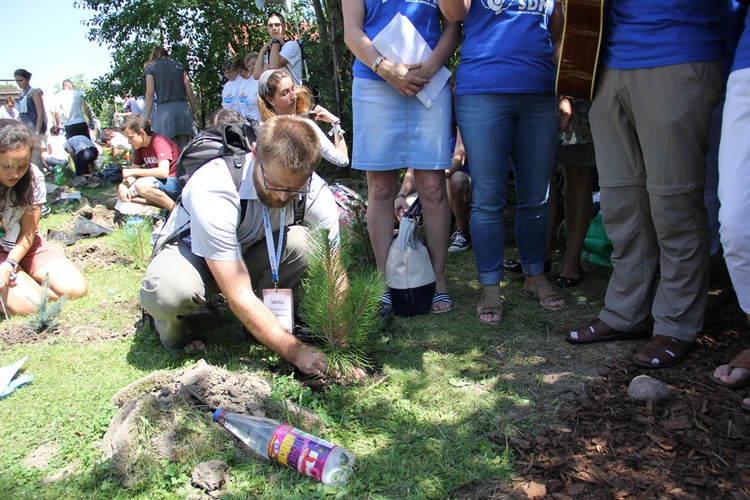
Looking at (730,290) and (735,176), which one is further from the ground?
(735,176)

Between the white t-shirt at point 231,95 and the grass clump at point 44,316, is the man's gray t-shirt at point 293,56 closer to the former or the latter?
the white t-shirt at point 231,95

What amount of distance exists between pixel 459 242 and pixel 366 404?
7.99 feet

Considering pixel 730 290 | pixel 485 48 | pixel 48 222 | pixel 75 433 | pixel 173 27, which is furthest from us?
pixel 173 27

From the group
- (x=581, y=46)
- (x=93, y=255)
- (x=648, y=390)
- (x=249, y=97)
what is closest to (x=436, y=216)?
(x=581, y=46)

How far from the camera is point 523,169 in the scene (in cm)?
313

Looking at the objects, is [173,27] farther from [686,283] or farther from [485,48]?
[686,283]

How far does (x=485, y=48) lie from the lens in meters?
2.91

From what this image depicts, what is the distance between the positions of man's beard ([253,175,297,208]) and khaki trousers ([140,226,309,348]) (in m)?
0.35

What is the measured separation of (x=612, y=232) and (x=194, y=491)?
2.10 m

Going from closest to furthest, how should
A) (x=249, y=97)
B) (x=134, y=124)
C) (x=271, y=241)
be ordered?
(x=271, y=241)
(x=134, y=124)
(x=249, y=97)

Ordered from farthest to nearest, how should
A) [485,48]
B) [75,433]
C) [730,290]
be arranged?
[730,290] < [485,48] < [75,433]

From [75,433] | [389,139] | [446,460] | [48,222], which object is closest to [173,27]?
[48,222]

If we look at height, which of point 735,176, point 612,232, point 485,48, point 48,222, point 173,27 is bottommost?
point 48,222

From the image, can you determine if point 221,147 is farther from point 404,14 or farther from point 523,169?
point 523,169
